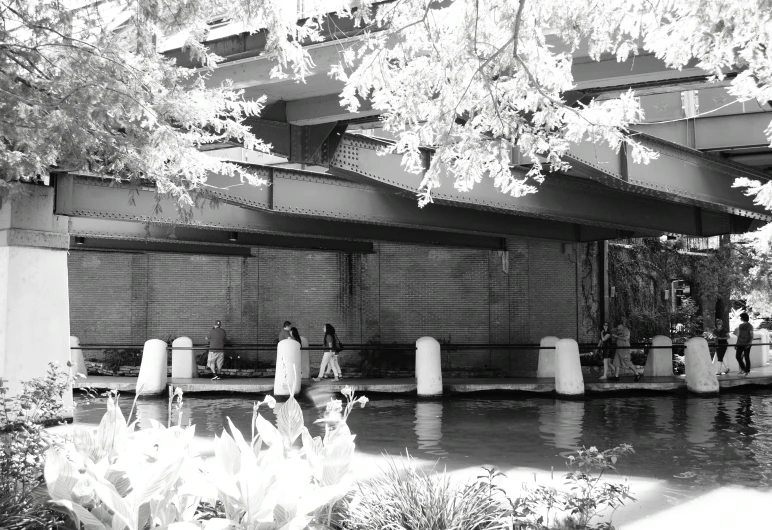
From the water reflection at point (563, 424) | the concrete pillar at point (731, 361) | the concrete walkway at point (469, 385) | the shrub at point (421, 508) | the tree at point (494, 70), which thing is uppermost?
the tree at point (494, 70)

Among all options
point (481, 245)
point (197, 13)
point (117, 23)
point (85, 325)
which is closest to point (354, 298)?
point (481, 245)

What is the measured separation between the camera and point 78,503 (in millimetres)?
4590

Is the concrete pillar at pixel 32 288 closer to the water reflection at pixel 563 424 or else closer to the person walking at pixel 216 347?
the water reflection at pixel 563 424

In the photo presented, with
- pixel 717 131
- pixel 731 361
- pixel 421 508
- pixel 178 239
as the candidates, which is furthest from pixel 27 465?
pixel 731 361

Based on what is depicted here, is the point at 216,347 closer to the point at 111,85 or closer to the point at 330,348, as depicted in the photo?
the point at 330,348

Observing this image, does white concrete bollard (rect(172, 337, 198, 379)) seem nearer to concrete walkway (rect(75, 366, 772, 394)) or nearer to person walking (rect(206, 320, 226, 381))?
concrete walkway (rect(75, 366, 772, 394))

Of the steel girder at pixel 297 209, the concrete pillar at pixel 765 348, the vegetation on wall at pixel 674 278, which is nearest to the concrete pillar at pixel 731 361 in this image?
the concrete pillar at pixel 765 348

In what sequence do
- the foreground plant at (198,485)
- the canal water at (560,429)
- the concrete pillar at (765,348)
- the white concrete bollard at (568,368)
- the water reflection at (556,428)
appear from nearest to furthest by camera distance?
1. the foreground plant at (198,485)
2. the canal water at (560,429)
3. the water reflection at (556,428)
4. the white concrete bollard at (568,368)
5. the concrete pillar at (765,348)

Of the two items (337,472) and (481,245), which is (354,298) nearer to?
(481,245)

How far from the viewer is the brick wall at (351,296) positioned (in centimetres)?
2481

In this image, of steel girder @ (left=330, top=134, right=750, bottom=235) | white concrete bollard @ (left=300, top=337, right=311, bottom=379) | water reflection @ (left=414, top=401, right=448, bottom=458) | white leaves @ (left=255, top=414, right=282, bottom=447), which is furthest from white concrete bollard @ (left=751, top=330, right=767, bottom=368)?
white leaves @ (left=255, top=414, right=282, bottom=447)

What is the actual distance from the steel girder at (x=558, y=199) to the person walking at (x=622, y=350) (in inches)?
132

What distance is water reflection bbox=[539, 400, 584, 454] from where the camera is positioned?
11875 mm

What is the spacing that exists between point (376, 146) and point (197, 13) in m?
6.56
